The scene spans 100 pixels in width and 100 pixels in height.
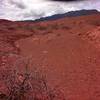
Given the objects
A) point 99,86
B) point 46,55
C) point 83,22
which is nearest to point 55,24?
point 83,22

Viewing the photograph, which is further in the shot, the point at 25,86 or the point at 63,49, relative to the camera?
the point at 63,49

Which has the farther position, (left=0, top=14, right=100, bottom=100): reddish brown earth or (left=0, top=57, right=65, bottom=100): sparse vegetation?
(left=0, top=14, right=100, bottom=100): reddish brown earth

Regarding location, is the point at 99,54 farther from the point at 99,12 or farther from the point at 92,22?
the point at 99,12

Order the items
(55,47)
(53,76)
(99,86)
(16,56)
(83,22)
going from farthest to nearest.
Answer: (83,22) → (55,47) → (16,56) → (53,76) → (99,86)

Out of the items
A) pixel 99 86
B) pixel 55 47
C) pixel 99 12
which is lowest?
pixel 99 86

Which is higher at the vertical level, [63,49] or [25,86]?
[63,49]

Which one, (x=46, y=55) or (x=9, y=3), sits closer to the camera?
(x=46, y=55)

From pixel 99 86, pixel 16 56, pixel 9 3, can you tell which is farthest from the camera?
pixel 9 3

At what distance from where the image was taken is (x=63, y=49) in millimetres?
12953

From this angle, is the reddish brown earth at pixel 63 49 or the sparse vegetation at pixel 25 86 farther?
the reddish brown earth at pixel 63 49

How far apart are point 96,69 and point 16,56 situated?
2398 millimetres

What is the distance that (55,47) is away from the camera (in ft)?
43.3

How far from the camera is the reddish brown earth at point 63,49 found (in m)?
10.3

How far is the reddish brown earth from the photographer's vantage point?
33.7ft
